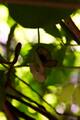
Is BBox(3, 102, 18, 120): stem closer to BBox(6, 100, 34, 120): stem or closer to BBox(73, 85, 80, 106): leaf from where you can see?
BBox(6, 100, 34, 120): stem

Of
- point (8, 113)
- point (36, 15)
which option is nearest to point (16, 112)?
point (8, 113)

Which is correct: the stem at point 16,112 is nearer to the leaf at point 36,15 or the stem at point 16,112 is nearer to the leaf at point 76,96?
the leaf at point 76,96

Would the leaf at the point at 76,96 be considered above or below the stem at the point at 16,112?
above

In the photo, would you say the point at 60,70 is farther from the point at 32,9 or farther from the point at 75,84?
the point at 32,9

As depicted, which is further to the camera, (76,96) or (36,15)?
(76,96)

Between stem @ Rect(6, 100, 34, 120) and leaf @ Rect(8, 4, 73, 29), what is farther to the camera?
stem @ Rect(6, 100, 34, 120)

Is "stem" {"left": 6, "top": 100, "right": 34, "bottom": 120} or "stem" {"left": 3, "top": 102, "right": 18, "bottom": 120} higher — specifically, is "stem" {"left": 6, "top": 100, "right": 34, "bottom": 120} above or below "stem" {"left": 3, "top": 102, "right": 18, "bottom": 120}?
above

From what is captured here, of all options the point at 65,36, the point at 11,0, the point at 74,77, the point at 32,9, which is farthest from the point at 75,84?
the point at 11,0

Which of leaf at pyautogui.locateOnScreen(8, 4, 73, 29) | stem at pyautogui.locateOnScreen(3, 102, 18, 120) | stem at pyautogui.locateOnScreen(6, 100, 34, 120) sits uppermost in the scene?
leaf at pyautogui.locateOnScreen(8, 4, 73, 29)

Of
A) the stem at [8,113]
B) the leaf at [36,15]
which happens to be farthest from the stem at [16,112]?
the leaf at [36,15]

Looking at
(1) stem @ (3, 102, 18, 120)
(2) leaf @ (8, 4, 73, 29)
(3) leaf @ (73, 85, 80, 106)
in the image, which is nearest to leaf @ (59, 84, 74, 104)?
(3) leaf @ (73, 85, 80, 106)

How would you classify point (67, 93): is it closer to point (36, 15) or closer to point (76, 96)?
point (76, 96)

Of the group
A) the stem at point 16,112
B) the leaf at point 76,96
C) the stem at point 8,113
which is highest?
the leaf at point 76,96
